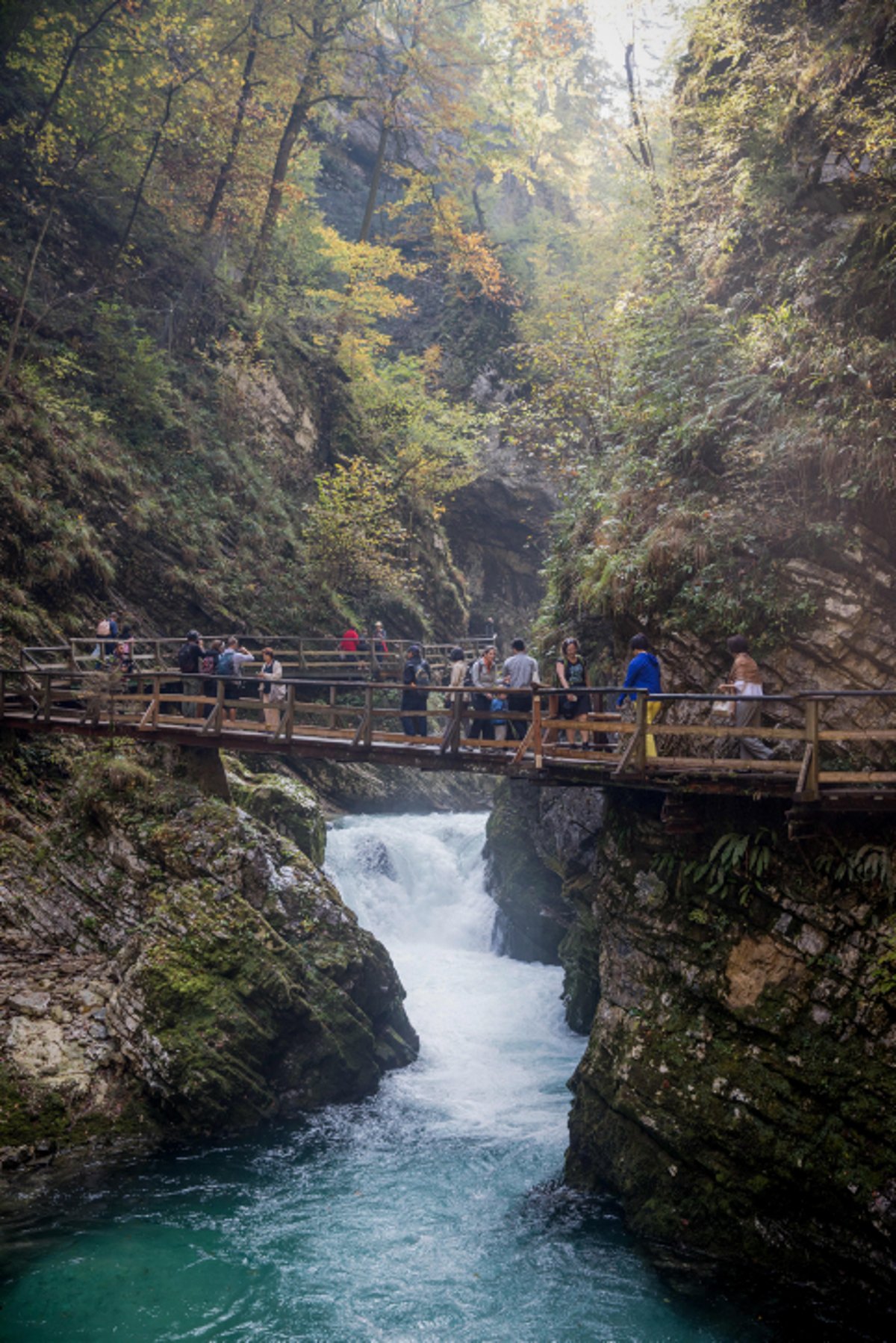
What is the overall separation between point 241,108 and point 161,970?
94.0 feet

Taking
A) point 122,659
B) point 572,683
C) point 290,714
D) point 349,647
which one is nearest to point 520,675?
point 572,683

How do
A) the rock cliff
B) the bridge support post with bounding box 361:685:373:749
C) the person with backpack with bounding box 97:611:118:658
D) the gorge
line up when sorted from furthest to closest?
1. the person with backpack with bounding box 97:611:118:658
2. the bridge support post with bounding box 361:685:373:749
3. the gorge
4. the rock cliff

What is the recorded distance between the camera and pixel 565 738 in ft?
46.9

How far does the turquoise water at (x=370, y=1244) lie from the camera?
8766 mm

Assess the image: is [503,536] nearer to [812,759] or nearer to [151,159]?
[151,159]

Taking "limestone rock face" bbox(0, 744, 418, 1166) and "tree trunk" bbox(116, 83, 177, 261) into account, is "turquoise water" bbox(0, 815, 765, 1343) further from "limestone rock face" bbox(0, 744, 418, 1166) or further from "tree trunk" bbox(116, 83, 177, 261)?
"tree trunk" bbox(116, 83, 177, 261)

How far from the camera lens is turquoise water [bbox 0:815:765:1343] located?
8766 mm

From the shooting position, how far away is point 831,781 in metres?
9.80

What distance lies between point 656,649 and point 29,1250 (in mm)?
11159

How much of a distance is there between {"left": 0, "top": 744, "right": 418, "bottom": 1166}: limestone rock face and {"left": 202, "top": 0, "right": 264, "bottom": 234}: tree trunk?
22817 millimetres

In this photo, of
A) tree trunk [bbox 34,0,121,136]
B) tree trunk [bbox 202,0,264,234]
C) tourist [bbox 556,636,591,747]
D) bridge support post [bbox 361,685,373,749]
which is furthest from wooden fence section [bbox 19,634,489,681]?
tree trunk [bbox 202,0,264,234]

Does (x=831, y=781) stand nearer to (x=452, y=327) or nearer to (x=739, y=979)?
(x=739, y=979)

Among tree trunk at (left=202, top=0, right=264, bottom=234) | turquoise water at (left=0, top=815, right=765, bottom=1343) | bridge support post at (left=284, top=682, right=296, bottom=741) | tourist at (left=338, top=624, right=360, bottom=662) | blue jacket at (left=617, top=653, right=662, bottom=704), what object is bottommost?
turquoise water at (left=0, top=815, right=765, bottom=1343)

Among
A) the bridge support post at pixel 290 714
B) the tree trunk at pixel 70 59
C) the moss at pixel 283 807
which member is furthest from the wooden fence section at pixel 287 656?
the tree trunk at pixel 70 59
